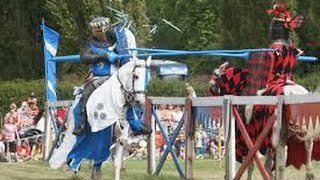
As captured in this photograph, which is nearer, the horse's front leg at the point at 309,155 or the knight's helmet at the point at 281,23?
the horse's front leg at the point at 309,155

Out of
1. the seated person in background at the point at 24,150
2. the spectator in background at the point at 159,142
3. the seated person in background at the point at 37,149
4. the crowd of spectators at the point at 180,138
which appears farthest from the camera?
the seated person in background at the point at 37,149

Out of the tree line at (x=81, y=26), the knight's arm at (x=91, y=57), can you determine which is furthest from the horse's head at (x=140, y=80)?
the tree line at (x=81, y=26)

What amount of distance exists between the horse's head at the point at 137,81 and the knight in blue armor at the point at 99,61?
1.77 ft

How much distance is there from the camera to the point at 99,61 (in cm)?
1151

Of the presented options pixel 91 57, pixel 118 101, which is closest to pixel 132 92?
pixel 118 101

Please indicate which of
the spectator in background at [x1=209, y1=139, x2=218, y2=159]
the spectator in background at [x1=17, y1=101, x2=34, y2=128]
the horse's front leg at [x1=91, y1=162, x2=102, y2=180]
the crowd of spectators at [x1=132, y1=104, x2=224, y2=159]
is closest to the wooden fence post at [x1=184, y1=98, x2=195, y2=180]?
the horse's front leg at [x1=91, y1=162, x2=102, y2=180]

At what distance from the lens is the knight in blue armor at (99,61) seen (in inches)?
451

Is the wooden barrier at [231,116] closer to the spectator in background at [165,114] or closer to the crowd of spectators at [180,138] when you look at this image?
the crowd of spectators at [180,138]

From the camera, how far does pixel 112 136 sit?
11.3m

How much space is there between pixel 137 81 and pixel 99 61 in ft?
3.41

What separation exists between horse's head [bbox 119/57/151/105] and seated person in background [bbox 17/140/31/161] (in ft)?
28.5

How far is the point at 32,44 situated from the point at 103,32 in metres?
22.5

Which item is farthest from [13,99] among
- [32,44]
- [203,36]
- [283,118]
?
[203,36]

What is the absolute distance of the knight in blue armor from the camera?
37.6 feet
